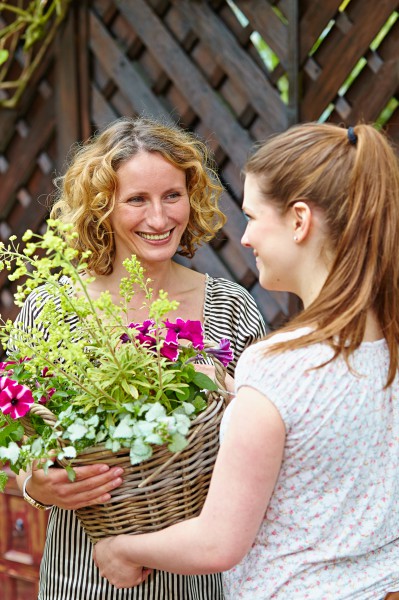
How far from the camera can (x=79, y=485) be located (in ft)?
4.38

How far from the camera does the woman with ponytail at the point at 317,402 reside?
1.13 metres

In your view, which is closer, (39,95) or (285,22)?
(285,22)

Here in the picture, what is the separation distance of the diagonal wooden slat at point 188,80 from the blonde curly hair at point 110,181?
1.03m

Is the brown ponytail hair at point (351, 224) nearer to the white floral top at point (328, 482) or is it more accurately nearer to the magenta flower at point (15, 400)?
the white floral top at point (328, 482)

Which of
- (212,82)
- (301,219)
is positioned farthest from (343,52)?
(301,219)

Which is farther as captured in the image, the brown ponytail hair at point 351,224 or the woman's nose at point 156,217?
the woman's nose at point 156,217

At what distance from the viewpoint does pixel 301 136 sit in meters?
1.24

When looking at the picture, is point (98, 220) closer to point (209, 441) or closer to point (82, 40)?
point (209, 441)

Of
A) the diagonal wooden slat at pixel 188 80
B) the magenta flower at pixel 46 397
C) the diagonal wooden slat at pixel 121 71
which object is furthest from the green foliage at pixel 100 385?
the diagonal wooden slat at pixel 121 71

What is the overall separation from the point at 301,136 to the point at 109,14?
7.37 ft

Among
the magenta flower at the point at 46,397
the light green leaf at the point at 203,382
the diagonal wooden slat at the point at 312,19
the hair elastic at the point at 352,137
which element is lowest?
the diagonal wooden slat at the point at 312,19

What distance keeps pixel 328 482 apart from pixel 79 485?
40 cm

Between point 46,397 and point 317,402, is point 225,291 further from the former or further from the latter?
point 317,402

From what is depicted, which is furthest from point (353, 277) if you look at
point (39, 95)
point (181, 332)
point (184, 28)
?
point (39, 95)
